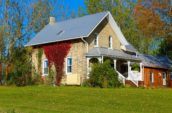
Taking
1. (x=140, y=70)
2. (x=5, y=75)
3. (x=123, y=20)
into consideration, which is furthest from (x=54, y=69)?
(x=123, y=20)

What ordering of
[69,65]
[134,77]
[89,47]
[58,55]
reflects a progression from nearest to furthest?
1. [89,47]
2. [69,65]
3. [58,55]
4. [134,77]

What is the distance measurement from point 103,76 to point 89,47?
19.9ft

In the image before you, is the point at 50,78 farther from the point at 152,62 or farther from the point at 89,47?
the point at 152,62

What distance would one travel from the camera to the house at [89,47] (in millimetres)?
40406

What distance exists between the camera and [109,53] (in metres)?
41.1

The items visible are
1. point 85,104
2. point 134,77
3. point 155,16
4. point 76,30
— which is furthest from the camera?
point 134,77

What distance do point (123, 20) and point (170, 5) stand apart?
72.1 feet

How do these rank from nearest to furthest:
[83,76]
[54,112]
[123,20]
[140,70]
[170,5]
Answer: [54,112] < [83,76] < [170,5] < [140,70] < [123,20]

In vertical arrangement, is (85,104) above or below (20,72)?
below

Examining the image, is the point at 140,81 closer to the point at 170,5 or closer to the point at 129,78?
the point at 129,78

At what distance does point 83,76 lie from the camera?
40.2 metres

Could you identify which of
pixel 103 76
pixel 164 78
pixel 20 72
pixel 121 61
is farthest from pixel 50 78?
A: pixel 164 78

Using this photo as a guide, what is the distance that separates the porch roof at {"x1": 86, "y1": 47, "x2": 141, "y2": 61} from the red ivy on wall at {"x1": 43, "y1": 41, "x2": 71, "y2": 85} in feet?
8.28

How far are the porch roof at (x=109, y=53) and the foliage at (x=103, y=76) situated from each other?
3.10 metres
